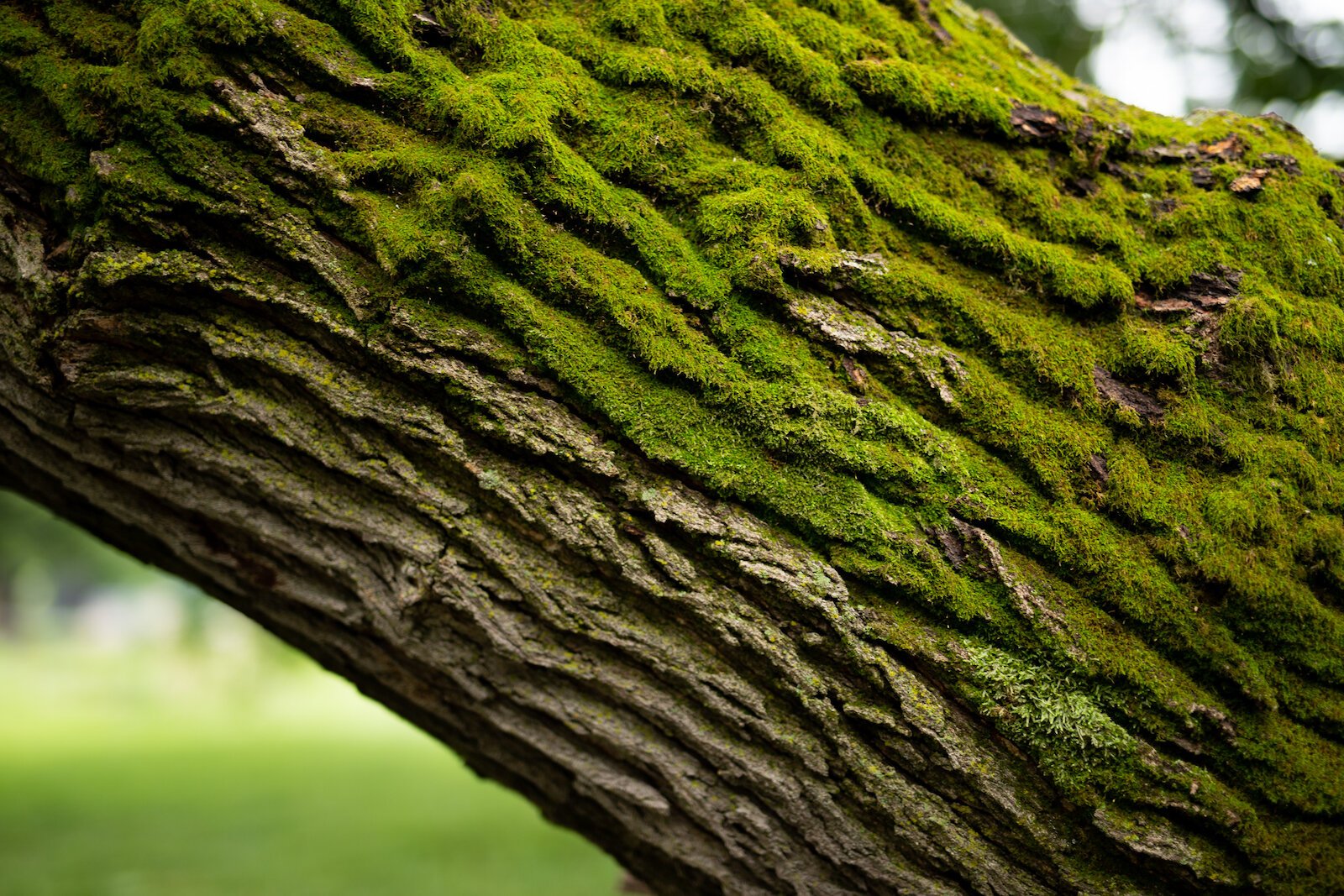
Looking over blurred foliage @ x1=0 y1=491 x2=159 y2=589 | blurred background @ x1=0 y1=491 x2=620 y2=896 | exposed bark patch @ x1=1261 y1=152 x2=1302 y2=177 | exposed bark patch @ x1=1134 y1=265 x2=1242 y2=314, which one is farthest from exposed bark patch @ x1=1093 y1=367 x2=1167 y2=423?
blurred foliage @ x1=0 y1=491 x2=159 y2=589

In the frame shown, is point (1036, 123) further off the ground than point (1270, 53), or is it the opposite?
point (1270, 53)

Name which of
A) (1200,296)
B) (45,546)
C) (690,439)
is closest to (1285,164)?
(1200,296)

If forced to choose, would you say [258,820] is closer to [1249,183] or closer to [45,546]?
[1249,183]

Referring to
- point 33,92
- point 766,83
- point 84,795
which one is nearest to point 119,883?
point 84,795

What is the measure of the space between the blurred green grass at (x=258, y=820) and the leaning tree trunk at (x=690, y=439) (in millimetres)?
5001

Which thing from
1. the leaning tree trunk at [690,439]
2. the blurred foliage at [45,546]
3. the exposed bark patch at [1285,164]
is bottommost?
the blurred foliage at [45,546]

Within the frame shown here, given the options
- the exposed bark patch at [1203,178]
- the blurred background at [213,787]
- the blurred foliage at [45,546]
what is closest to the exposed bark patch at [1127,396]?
the exposed bark patch at [1203,178]

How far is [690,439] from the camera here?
232cm

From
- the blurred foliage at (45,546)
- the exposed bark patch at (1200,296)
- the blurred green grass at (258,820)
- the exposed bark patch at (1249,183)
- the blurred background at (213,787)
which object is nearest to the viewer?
the exposed bark patch at (1200,296)

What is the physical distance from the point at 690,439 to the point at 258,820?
8.46m

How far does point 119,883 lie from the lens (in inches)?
230

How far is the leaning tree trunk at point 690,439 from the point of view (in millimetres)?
2225

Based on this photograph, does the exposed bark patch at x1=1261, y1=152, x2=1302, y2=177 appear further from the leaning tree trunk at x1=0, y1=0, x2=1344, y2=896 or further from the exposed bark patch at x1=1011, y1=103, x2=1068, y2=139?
the exposed bark patch at x1=1011, y1=103, x2=1068, y2=139

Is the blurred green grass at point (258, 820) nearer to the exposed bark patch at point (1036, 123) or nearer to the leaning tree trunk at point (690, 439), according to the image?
the leaning tree trunk at point (690, 439)
